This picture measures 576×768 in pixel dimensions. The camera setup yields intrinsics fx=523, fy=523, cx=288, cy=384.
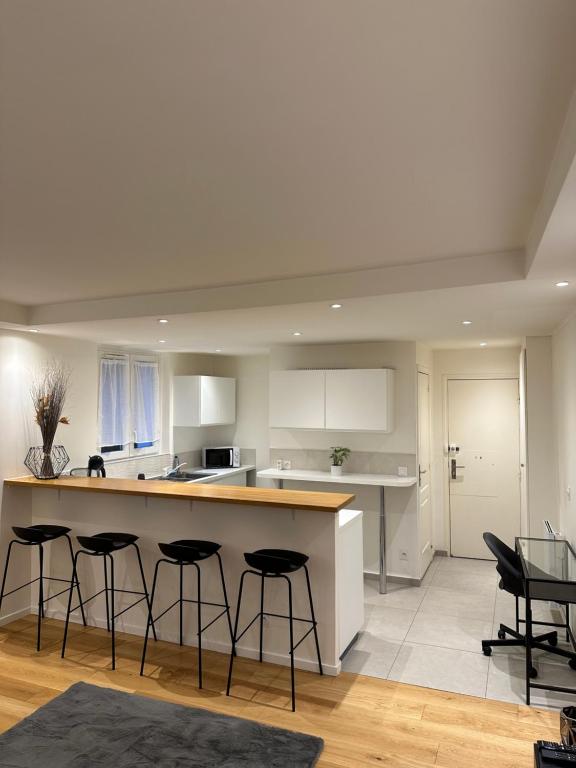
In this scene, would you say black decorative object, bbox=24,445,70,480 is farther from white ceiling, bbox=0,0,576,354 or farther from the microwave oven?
the microwave oven

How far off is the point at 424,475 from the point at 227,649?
3013 mm

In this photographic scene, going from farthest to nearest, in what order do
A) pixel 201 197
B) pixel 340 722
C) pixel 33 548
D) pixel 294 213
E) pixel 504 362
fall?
1. pixel 504 362
2. pixel 33 548
3. pixel 340 722
4. pixel 294 213
5. pixel 201 197

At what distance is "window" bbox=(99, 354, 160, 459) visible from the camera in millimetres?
5664

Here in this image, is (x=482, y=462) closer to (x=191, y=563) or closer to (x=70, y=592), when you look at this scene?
(x=191, y=563)

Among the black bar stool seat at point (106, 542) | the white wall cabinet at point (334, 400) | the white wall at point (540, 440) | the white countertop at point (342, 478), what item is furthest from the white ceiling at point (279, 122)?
the white countertop at point (342, 478)

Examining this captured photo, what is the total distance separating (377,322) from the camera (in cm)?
414

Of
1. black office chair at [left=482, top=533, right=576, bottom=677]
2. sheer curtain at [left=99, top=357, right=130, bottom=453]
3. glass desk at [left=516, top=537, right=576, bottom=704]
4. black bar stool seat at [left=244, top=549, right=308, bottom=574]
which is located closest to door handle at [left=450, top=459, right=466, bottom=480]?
black office chair at [left=482, top=533, right=576, bottom=677]

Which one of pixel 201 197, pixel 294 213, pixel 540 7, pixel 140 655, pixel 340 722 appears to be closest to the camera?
pixel 540 7

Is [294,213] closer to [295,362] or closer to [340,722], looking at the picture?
[340,722]

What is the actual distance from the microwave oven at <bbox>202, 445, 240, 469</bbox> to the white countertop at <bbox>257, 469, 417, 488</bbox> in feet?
4.21

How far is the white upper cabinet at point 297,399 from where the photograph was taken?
5.60m

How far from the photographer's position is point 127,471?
6000 millimetres

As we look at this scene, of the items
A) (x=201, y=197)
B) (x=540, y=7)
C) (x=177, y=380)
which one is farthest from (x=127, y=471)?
(x=540, y=7)

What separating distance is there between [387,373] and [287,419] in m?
1.22
